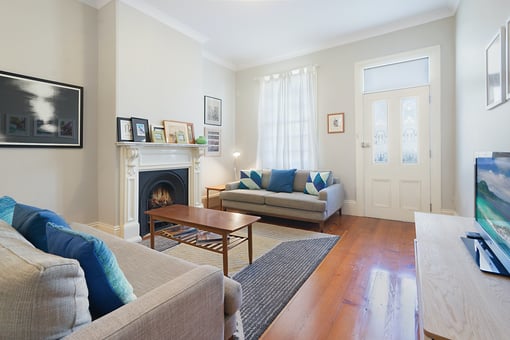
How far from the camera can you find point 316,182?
3762mm

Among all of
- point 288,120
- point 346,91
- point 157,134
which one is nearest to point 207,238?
point 157,134

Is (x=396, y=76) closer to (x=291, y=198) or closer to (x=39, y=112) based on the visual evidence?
(x=291, y=198)

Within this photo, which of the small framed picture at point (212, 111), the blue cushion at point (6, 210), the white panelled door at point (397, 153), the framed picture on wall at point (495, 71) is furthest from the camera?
the small framed picture at point (212, 111)

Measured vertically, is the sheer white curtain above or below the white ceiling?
below

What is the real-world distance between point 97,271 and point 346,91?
4.21 meters

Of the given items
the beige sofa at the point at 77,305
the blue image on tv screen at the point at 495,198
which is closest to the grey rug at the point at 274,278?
the beige sofa at the point at 77,305

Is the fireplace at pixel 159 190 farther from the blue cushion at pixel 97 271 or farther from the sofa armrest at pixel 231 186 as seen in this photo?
the blue cushion at pixel 97 271

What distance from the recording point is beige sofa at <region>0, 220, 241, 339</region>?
56cm

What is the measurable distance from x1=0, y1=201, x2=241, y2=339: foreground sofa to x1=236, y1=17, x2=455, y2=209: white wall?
143 inches

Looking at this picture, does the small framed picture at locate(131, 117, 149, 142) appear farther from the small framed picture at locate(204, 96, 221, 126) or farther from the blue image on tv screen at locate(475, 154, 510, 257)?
the blue image on tv screen at locate(475, 154, 510, 257)

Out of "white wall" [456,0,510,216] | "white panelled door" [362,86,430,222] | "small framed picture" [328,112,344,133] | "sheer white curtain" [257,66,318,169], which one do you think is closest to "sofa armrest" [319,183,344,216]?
"white panelled door" [362,86,430,222]

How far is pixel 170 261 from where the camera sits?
4.29 ft

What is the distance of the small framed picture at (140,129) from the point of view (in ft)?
9.91

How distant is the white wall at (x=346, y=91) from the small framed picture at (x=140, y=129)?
237 centimetres
